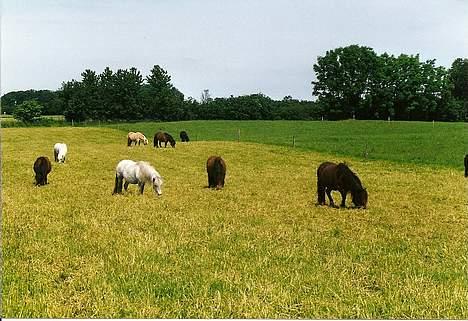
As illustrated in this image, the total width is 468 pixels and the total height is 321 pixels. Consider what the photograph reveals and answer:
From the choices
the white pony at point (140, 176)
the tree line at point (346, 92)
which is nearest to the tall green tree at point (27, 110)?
the tree line at point (346, 92)

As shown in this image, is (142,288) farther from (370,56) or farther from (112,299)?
(370,56)

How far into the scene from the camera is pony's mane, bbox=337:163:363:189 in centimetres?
966

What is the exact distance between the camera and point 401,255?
6.02 meters

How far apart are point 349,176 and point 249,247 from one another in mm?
4192

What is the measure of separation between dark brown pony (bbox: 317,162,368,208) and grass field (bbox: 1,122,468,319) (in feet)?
0.98

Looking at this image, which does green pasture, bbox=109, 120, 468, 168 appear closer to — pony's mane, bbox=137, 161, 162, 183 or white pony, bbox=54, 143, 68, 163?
pony's mane, bbox=137, 161, 162, 183

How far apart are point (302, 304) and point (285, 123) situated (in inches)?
271

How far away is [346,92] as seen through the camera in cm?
835

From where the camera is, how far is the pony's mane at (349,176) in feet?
31.7

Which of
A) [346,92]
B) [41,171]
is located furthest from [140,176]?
Result: [346,92]

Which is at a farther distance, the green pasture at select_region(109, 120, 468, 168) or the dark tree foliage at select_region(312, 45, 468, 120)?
the green pasture at select_region(109, 120, 468, 168)

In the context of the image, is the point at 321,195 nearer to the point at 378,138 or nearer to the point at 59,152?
the point at 378,138

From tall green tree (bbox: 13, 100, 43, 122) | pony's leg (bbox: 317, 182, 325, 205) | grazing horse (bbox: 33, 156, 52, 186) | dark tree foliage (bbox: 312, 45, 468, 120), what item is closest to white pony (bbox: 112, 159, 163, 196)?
grazing horse (bbox: 33, 156, 52, 186)

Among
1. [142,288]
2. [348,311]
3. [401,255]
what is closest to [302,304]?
[348,311]
